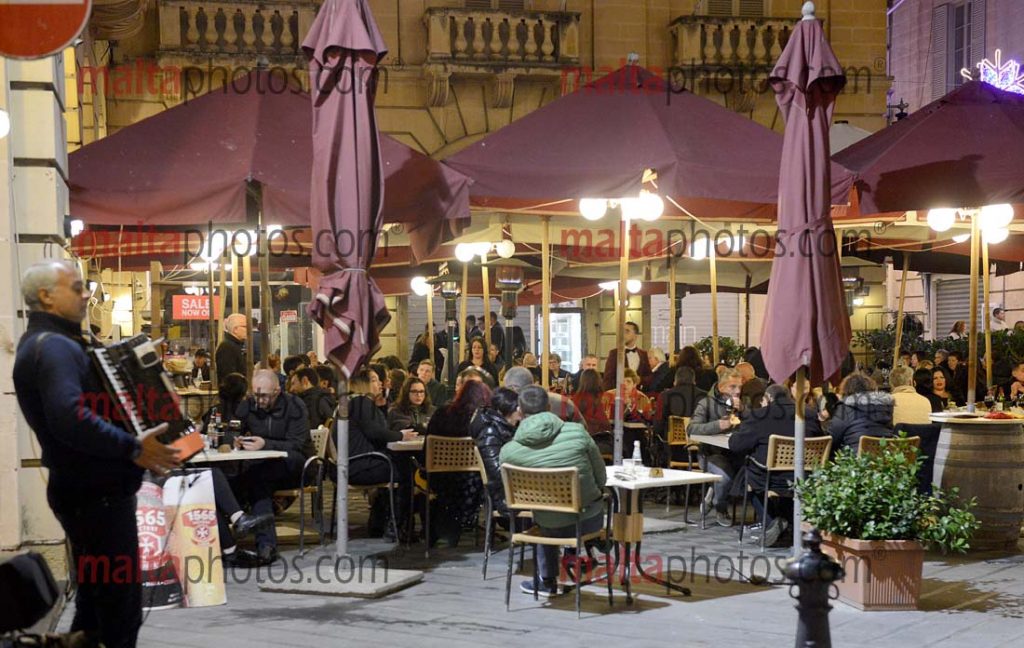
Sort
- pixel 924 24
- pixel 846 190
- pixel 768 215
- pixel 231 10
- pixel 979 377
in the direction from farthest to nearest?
pixel 924 24 → pixel 231 10 → pixel 979 377 → pixel 768 215 → pixel 846 190

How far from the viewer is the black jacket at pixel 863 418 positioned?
995 centimetres

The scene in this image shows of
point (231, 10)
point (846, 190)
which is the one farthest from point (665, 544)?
point (231, 10)

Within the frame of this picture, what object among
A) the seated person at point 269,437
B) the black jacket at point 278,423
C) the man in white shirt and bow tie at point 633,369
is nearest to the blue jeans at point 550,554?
the seated person at point 269,437

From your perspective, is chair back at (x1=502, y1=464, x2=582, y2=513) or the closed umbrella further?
the closed umbrella

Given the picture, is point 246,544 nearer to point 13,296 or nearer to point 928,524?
point 13,296

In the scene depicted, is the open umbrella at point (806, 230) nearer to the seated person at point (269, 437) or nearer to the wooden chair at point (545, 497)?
the wooden chair at point (545, 497)

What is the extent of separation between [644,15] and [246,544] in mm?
16319

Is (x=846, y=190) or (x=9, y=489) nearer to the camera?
(x=9, y=489)

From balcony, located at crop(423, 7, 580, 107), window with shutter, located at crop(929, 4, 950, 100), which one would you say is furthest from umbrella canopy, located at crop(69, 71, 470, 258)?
window with shutter, located at crop(929, 4, 950, 100)

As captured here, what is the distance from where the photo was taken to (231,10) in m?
21.7

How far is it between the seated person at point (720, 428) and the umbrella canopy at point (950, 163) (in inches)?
84.2

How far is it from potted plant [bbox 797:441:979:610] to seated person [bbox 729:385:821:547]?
2442 millimetres

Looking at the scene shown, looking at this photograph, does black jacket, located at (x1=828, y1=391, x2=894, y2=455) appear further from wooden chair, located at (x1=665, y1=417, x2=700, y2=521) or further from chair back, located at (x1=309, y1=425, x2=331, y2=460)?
chair back, located at (x1=309, y1=425, x2=331, y2=460)

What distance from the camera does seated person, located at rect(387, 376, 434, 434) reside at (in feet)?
36.2
